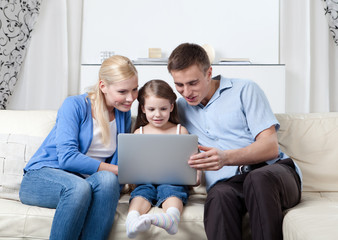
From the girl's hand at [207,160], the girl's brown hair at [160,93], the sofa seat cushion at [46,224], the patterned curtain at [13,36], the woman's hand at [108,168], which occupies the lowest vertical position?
the sofa seat cushion at [46,224]

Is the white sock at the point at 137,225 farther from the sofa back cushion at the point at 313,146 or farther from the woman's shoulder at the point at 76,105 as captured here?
the sofa back cushion at the point at 313,146

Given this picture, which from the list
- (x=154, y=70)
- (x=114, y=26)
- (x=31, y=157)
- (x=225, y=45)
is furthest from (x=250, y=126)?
(x=114, y=26)

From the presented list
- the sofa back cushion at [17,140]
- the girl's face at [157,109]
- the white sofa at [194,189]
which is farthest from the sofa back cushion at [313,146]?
the sofa back cushion at [17,140]

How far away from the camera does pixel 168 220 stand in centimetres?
145

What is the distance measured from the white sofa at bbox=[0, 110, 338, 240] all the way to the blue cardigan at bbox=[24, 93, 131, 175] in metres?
0.16

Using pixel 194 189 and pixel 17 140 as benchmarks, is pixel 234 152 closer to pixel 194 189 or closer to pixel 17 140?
pixel 194 189

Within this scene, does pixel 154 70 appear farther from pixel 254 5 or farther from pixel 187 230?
pixel 187 230

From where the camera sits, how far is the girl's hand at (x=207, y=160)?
157 centimetres

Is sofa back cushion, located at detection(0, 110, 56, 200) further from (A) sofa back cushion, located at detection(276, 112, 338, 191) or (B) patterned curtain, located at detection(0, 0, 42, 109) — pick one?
(B) patterned curtain, located at detection(0, 0, 42, 109)

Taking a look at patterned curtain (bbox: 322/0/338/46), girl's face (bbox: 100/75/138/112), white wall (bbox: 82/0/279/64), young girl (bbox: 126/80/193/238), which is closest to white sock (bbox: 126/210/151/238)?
young girl (bbox: 126/80/193/238)

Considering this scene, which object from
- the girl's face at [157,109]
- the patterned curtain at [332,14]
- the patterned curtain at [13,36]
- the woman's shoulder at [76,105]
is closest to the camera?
the woman's shoulder at [76,105]

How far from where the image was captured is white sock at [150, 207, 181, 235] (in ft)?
4.68

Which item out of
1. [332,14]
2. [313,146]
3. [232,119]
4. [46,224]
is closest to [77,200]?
[46,224]

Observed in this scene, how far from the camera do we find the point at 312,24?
3.63 m
